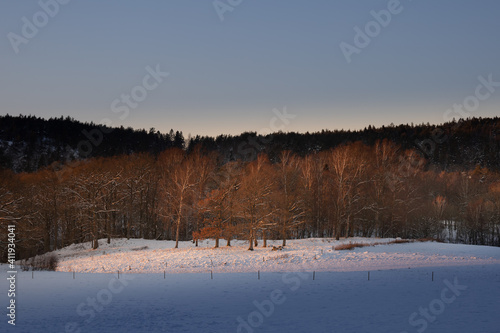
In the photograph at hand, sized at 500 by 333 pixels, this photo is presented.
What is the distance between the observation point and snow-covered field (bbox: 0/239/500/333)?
20.5 metres

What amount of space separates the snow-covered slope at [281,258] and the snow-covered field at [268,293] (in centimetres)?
12

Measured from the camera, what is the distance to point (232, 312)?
2261 cm

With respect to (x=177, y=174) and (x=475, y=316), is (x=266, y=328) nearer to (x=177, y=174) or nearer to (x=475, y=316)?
(x=475, y=316)

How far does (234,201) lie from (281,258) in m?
12.5

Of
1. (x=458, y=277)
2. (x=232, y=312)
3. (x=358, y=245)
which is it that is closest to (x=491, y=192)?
(x=358, y=245)

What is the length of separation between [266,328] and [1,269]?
30795mm
